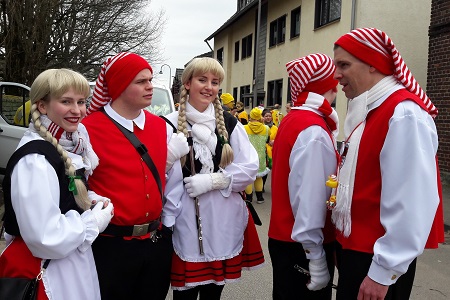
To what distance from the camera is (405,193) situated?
1.75 meters

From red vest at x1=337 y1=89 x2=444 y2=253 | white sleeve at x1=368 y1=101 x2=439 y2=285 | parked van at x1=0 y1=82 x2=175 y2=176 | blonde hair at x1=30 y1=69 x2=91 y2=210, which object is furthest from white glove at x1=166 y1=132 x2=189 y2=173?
parked van at x1=0 y1=82 x2=175 y2=176

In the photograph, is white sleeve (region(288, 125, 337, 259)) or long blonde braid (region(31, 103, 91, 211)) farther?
white sleeve (region(288, 125, 337, 259))

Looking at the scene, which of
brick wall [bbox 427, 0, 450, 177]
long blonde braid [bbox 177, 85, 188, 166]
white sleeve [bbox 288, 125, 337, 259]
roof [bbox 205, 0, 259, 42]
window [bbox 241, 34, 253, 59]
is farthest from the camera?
window [bbox 241, 34, 253, 59]

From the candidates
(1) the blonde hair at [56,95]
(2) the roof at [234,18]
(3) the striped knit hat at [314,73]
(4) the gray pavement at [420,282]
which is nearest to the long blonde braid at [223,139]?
(3) the striped knit hat at [314,73]

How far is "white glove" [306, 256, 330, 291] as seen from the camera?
7.50 feet

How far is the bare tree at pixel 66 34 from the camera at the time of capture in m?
10.1

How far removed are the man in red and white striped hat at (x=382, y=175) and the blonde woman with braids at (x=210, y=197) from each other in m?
0.86

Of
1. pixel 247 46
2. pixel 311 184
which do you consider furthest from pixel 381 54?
pixel 247 46

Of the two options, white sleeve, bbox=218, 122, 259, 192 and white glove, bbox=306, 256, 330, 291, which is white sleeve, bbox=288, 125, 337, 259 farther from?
white sleeve, bbox=218, 122, 259, 192

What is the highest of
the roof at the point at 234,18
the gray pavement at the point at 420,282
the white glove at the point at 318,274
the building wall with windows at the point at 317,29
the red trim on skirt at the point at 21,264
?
the roof at the point at 234,18

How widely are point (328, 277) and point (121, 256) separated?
1.10 meters

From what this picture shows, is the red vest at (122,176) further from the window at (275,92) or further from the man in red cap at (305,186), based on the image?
the window at (275,92)

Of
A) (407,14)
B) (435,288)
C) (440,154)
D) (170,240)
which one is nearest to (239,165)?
(170,240)

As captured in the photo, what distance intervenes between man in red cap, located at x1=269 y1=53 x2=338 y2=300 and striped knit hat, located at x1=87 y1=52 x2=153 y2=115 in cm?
90
